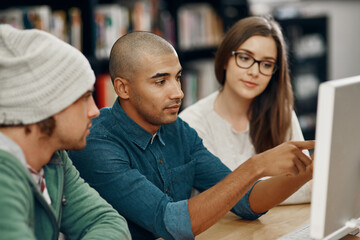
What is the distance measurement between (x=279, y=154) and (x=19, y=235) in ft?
2.33

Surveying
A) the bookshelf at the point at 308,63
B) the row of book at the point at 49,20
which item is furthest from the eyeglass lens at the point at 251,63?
the bookshelf at the point at 308,63

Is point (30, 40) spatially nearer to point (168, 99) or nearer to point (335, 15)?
point (168, 99)

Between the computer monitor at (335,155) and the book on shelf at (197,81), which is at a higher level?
the computer monitor at (335,155)

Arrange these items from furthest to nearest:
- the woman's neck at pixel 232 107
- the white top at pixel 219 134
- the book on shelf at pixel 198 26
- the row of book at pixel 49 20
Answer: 1. the book on shelf at pixel 198 26
2. the row of book at pixel 49 20
3. the woman's neck at pixel 232 107
4. the white top at pixel 219 134

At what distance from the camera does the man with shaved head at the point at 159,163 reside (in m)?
1.35

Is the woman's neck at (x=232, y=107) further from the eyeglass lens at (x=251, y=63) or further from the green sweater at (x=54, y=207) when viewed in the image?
the green sweater at (x=54, y=207)

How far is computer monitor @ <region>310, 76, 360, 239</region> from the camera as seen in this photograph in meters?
0.97

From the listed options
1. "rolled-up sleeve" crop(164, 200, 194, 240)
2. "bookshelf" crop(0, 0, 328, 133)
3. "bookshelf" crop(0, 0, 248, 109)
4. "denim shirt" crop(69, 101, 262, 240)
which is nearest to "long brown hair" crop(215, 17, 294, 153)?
"denim shirt" crop(69, 101, 262, 240)

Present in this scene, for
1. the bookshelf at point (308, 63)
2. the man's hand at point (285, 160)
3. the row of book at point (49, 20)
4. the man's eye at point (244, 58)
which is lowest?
the bookshelf at point (308, 63)

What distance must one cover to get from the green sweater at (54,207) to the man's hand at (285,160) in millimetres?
405

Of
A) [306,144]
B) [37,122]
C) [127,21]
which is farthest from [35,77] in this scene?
[127,21]

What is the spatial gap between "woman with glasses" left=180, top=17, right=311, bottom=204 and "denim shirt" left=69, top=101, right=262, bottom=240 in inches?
12.7

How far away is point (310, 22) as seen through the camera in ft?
14.8

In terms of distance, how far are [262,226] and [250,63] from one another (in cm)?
77
